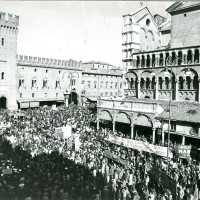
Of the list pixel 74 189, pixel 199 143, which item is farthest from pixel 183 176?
pixel 199 143

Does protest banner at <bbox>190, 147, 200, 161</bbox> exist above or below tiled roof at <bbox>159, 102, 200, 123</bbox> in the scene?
below

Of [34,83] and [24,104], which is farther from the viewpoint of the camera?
[34,83]

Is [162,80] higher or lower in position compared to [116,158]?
higher

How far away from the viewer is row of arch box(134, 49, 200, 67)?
118 feet

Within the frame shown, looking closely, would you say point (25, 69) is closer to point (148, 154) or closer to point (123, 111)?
point (123, 111)

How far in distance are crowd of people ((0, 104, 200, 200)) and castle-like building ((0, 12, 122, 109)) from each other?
20259mm

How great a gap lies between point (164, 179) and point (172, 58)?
25.0m

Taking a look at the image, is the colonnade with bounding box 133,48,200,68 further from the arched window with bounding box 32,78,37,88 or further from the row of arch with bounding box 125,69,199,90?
the arched window with bounding box 32,78,37,88

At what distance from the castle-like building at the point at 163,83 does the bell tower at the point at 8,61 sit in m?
19.6

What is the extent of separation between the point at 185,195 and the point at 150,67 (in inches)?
1033

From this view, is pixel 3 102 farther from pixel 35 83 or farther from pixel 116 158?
pixel 116 158

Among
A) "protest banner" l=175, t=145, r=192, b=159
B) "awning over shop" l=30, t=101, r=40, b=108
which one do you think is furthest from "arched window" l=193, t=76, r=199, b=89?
"awning over shop" l=30, t=101, r=40, b=108

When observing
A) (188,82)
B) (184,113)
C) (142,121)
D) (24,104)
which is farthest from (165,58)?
(24,104)

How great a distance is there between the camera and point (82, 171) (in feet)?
63.7
